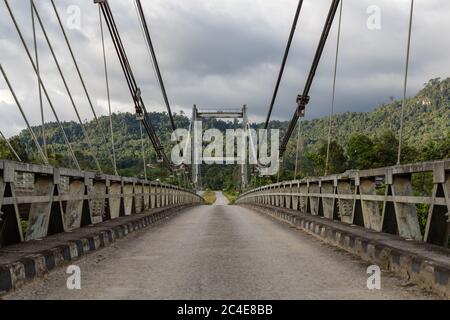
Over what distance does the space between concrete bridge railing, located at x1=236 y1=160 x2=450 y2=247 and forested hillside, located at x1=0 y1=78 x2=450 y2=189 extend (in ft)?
304

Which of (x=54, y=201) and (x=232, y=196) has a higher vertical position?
(x=54, y=201)

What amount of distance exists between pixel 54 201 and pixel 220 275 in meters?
2.91

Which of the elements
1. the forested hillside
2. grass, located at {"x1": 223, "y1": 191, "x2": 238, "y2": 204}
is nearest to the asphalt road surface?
grass, located at {"x1": 223, "y1": 191, "x2": 238, "y2": 204}

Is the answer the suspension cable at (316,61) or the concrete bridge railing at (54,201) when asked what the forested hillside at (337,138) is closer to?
the suspension cable at (316,61)

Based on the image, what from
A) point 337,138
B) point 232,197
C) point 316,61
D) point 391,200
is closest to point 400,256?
point 391,200

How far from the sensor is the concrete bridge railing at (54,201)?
6104 millimetres

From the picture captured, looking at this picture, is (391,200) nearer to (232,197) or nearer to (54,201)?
(54,201)

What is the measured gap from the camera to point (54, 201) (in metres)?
7.55

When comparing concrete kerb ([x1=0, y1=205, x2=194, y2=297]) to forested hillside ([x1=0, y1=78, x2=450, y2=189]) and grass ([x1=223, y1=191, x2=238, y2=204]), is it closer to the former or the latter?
grass ([x1=223, y1=191, x2=238, y2=204])

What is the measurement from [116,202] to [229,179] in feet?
499

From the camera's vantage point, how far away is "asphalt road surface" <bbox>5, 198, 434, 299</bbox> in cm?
471

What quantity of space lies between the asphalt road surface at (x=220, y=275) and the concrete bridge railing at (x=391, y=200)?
79 cm
